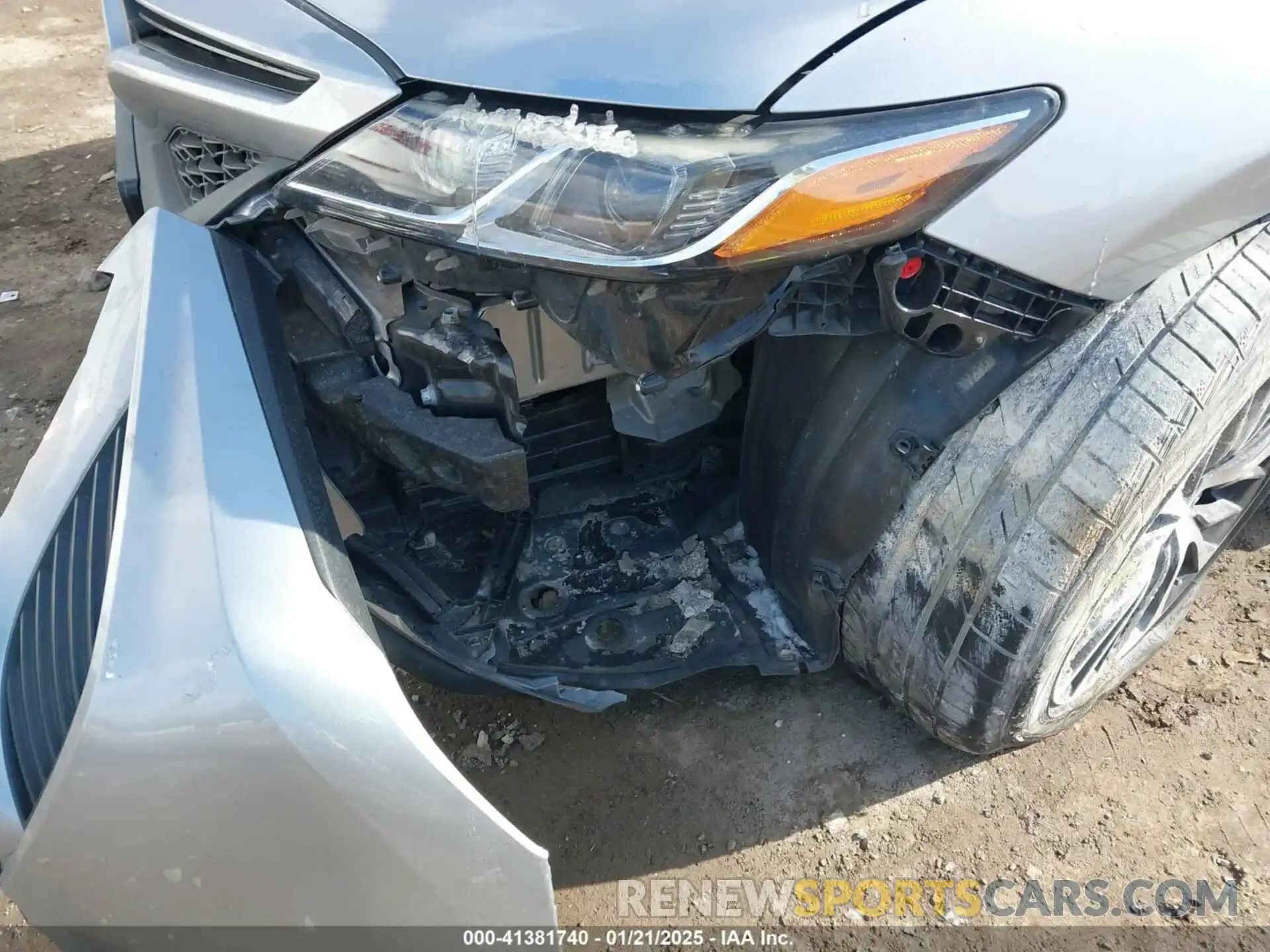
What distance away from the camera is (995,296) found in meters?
1.30

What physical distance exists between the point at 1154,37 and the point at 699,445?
1191 mm

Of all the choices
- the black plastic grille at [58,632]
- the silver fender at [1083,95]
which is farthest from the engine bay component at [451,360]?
the silver fender at [1083,95]

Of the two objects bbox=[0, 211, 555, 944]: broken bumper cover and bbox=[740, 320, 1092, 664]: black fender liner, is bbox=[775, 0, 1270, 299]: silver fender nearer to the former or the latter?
bbox=[740, 320, 1092, 664]: black fender liner

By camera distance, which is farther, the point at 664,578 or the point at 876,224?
the point at 664,578

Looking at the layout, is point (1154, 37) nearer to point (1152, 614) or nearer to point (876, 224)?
point (876, 224)

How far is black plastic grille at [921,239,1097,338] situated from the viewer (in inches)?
49.6

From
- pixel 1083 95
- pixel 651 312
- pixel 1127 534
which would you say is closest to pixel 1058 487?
pixel 1127 534

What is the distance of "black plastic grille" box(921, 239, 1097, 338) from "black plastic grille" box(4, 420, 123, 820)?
1.11m

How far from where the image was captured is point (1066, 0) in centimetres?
122

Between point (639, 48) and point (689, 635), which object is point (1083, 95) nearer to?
point (639, 48)

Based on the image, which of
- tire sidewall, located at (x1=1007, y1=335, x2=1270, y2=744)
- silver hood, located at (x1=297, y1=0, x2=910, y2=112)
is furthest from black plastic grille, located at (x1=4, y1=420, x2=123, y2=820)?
tire sidewall, located at (x1=1007, y1=335, x2=1270, y2=744)

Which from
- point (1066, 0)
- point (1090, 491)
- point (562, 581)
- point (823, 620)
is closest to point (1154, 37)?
point (1066, 0)

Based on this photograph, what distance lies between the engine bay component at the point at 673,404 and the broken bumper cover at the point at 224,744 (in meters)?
0.92

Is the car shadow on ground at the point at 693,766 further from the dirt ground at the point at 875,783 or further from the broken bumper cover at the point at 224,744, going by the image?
the broken bumper cover at the point at 224,744
